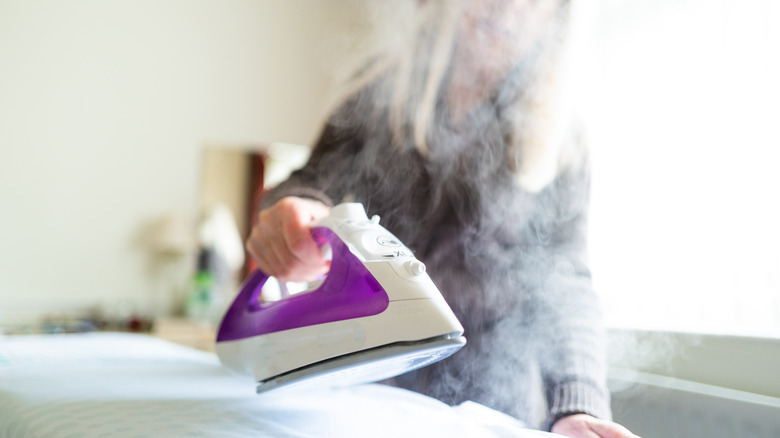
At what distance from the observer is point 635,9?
41.9 inches

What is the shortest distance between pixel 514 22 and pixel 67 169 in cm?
266

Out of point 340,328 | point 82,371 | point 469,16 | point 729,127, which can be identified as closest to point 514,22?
point 469,16

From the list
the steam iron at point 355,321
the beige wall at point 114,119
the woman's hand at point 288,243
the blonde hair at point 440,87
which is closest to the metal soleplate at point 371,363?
the steam iron at point 355,321

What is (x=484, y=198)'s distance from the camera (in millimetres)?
985

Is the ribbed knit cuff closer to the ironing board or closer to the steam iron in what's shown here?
the ironing board

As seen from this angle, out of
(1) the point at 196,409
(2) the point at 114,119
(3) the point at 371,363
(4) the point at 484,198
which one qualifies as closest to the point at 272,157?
(2) the point at 114,119

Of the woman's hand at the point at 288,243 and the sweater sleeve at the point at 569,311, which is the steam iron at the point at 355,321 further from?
the sweater sleeve at the point at 569,311

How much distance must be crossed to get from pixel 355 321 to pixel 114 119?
9.54 ft

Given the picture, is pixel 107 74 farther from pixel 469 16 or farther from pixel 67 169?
pixel 469 16

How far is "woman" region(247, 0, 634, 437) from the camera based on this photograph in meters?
0.80

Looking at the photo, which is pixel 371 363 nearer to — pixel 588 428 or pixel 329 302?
pixel 329 302

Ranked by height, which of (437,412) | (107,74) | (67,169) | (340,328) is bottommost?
(67,169)

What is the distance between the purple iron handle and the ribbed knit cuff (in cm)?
28

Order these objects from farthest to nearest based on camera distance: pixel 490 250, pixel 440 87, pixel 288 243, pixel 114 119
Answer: pixel 114 119 → pixel 440 87 → pixel 490 250 → pixel 288 243
